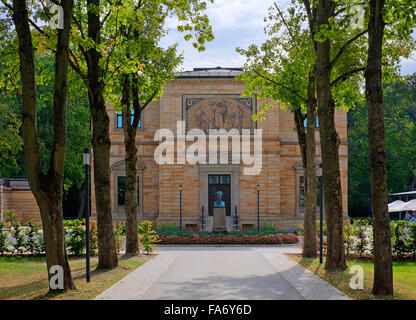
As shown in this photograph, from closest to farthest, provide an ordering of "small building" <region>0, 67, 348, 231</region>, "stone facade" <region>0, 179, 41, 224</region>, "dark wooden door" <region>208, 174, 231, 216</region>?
1. "small building" <region>0, 67, 348, 231</region>
2. "dark wooden door" <region>208, 174, 231, 216</region>
3. "stone facade" <region>0, 179, 41, 224</region>

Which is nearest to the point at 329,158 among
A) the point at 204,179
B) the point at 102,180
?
the point at 102,180

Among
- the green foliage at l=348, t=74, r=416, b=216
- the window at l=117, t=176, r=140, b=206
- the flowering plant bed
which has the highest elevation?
the green foliage at l=348, t=74, r=416, b=216

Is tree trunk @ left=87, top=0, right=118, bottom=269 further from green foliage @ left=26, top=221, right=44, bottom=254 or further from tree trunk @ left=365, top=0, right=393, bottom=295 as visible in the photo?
tree trunk @ left=365, top=0, right=393, bottom=295

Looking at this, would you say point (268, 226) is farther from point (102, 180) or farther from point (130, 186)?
point (102, 180)

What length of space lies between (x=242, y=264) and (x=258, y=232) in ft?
40.7

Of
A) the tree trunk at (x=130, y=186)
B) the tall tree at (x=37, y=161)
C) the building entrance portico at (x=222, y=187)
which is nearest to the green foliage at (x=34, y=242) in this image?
the tree trunk at (x=130, y=186)

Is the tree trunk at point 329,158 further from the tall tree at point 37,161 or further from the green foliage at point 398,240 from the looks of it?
→ the tall tree at point 37,161

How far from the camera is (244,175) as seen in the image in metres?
35.2

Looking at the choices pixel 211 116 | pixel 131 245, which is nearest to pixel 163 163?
pixel 211 116

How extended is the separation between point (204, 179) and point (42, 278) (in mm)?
22931

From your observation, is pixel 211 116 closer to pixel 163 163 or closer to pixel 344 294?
pixel 163 163

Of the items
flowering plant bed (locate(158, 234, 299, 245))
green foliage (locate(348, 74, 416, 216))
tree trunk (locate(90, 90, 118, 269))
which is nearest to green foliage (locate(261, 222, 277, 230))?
flowering plant bed (locate(158, 234, 299, 245))

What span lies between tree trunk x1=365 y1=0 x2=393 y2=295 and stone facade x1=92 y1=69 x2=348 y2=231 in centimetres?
2447

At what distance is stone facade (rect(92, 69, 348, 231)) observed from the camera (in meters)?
35.0
